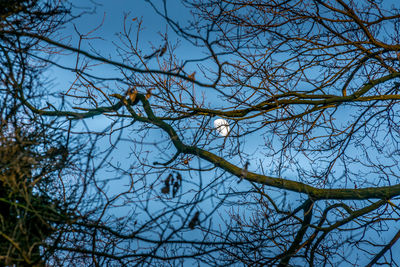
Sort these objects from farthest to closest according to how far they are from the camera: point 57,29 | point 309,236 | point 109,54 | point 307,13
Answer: point 109,54, point 307,13, point 309,236, point 57,29

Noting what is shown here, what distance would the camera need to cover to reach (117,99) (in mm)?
5625

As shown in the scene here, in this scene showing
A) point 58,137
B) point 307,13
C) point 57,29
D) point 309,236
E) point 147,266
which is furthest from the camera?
point 307,13

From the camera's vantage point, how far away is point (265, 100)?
18.5 ft

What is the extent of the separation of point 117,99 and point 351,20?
373cm

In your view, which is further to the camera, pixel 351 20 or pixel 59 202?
pixel 351 20

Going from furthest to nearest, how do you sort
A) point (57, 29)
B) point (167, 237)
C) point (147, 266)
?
1. point (57, 29)
2. point (147, 266)
3. point (167, 237)

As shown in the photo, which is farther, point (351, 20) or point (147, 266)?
point (351, 20)

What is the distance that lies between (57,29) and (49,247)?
283 cm

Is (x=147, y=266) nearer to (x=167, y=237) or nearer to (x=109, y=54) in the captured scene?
(x=167, y=237)

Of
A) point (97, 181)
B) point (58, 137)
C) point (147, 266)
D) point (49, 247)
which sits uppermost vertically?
point (58, 137)

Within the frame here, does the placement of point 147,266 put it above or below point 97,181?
below

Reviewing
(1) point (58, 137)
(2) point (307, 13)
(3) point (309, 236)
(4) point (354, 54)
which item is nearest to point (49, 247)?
(1) point (58, 137)

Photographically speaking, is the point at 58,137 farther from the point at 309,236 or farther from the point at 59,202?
the point at 309,236

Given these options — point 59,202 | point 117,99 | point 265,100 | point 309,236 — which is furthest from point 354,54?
point 59,202
